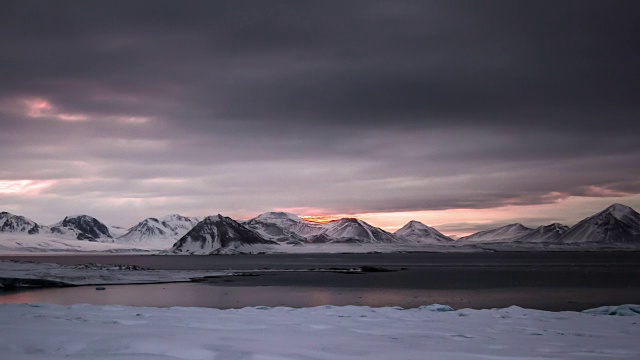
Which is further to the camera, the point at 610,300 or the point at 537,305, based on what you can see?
the point at 610,300

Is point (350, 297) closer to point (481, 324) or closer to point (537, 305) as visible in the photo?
point (537, 305)

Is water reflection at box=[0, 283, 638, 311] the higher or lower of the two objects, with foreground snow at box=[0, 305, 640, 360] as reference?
lower

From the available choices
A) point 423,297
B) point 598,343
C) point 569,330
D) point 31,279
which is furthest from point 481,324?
point 31,279

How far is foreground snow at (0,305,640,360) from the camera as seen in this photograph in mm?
12711

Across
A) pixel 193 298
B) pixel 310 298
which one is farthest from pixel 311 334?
pixel 193 298

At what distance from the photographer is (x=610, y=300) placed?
41.4 m

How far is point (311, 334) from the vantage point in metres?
16.5

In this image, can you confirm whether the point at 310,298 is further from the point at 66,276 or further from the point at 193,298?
the point at 66,276

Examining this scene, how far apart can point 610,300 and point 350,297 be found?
19.0m

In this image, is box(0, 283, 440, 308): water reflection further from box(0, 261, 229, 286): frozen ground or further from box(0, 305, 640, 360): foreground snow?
box(0, 305, 640, 360): foreground snow

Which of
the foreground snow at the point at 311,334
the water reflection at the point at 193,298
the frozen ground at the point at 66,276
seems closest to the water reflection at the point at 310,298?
the water reflection at the point at 193,298

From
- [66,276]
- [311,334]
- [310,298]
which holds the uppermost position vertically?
[311,334]

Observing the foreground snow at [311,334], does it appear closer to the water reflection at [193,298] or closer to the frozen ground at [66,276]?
the water reflection at [193,298]

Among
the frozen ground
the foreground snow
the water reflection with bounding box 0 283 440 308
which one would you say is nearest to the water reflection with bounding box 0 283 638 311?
the water reflection with bounding box 0 283 440 308
